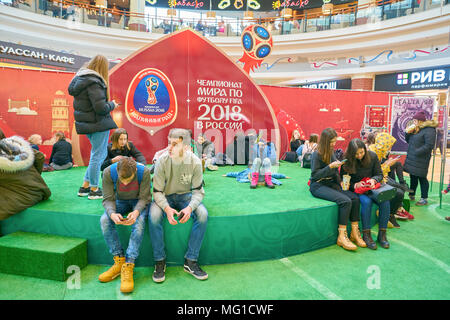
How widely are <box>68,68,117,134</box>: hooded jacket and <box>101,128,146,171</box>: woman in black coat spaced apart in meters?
0.54

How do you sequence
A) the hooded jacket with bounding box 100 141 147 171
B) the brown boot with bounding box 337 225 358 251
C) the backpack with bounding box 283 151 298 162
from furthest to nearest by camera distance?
the backpack with bounding box 283 151 298 162 → the hooded jacket with bounding box 100 141 147 171 → the brown boot with bounding box 337 225 358 251

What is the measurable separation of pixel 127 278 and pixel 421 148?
4.13 m

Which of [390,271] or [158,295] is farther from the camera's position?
[390,271]

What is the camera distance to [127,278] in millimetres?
2234

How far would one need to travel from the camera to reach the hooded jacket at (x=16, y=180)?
8.61 ft

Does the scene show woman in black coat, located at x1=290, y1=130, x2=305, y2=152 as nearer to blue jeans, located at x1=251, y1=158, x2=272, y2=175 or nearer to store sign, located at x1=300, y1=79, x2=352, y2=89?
blue jeans, located at x1=251, y1=158, x2=272, y2=175

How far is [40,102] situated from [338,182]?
4968 mm

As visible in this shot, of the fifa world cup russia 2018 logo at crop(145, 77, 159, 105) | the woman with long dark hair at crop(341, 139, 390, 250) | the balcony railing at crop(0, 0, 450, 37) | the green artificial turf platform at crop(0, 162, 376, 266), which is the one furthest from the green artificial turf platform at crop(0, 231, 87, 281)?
the balcony railing at crop(0, 0, 450, 37)

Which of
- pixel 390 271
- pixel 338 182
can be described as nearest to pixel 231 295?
pixel 390 271

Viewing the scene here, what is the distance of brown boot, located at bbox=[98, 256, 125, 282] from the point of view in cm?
230

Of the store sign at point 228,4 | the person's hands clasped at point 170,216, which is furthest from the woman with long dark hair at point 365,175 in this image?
the store sign at point 228,4

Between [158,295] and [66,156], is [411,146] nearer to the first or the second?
[158,295]
